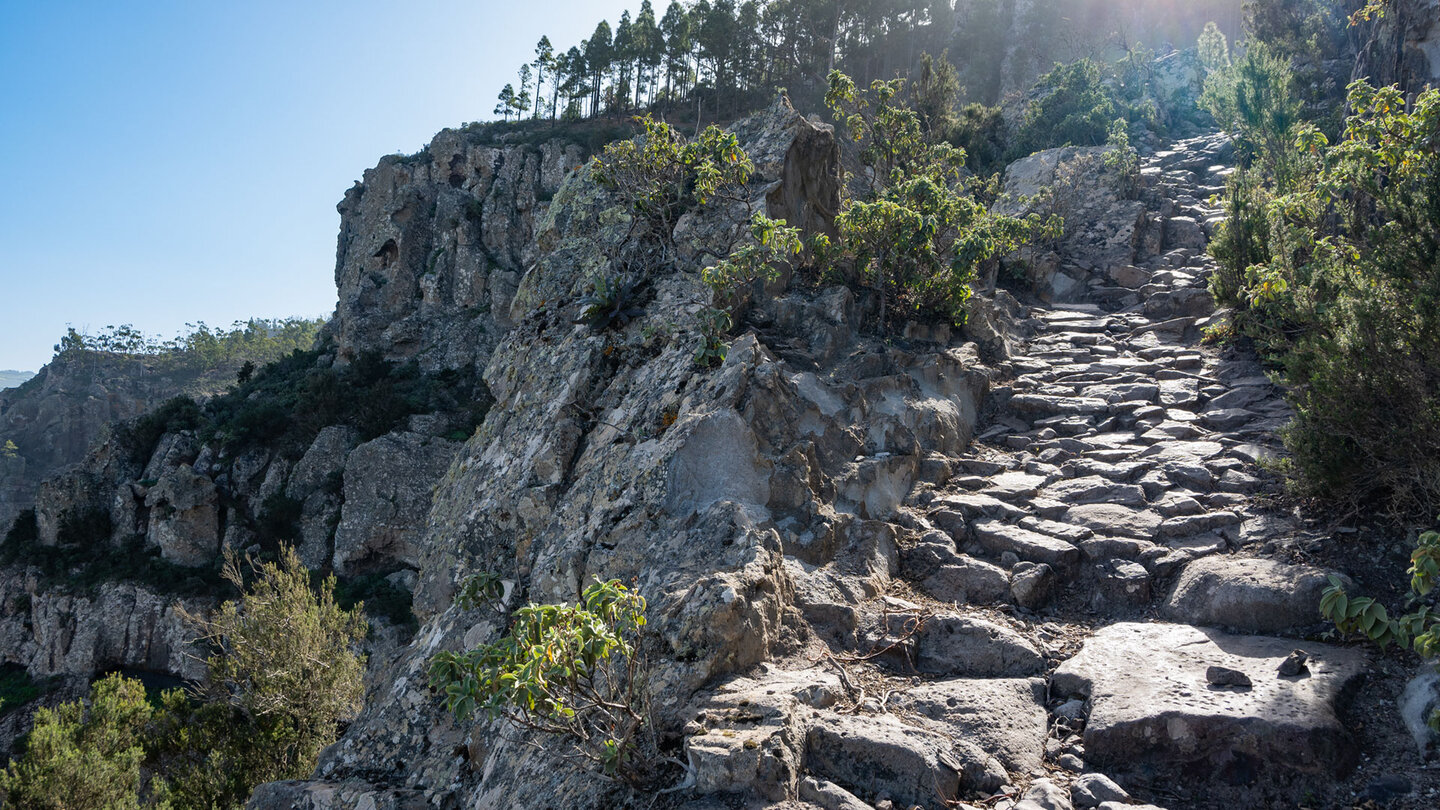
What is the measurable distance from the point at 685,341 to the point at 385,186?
4592cm

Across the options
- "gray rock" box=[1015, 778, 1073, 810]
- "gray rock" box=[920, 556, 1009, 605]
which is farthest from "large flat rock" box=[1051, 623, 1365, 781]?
"gray rock" box=[920, 556, 1009, 605]

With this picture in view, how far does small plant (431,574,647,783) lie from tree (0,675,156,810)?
11264 mm

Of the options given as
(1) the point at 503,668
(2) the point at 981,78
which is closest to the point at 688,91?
(2) the point at 981,78

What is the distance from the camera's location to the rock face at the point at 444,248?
36.5 meters

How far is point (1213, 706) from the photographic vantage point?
122 inches

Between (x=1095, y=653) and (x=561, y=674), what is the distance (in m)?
2.66

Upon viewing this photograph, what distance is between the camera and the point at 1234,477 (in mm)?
5227

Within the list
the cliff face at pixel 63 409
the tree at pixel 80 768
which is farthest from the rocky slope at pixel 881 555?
the cliff face at pixel 63 409

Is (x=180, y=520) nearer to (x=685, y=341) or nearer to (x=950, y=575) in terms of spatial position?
(x=685, y=341)

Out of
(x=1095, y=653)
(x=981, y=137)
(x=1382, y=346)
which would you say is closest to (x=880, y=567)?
(x=1095, y=653)

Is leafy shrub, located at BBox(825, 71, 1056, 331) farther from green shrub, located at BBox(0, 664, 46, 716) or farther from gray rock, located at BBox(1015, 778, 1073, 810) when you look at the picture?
green shrub, located at BBox(0, 664, 46, 716)

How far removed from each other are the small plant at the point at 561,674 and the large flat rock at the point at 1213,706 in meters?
1.96

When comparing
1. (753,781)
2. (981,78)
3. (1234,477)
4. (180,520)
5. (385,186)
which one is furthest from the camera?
(981,78)

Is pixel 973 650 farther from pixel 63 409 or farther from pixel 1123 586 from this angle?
pixel 63 409
